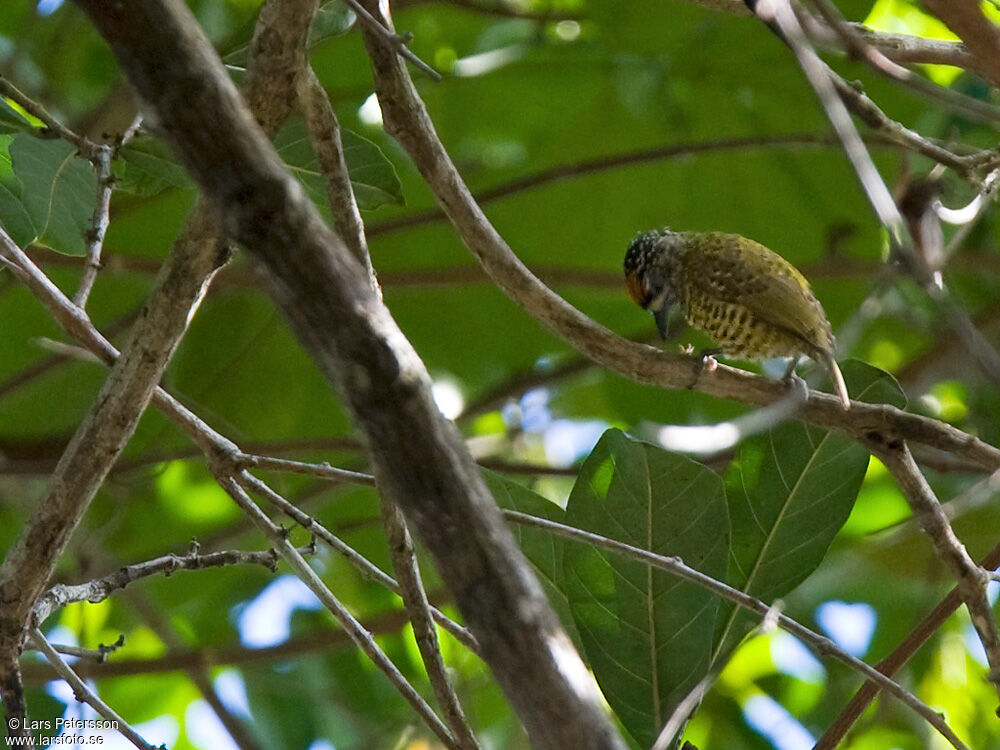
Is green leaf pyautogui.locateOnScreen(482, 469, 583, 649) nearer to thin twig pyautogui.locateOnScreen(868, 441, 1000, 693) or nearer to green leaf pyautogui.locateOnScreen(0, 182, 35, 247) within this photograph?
thin twig pyautogui.locateOnScreen(868, 441, 1000, 693)

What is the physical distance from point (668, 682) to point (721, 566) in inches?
7.9

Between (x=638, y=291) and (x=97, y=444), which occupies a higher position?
(x=638, y=291)

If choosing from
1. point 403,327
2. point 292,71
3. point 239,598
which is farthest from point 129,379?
point 239,598

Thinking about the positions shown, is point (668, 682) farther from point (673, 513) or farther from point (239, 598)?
point (239, 598)

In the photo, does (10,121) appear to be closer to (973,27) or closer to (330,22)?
(330,22)

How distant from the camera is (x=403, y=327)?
3.78 m

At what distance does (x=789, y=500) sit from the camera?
204 centimetres

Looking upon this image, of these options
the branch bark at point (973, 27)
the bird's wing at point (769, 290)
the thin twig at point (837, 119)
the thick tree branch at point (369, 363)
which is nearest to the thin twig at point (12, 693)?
the thick tree branch at point (369, 363)

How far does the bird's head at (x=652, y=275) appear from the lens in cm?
305

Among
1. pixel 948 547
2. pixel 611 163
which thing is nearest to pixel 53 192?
pixel 948 547

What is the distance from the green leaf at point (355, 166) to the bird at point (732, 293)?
95cm

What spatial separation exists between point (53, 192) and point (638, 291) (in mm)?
1545

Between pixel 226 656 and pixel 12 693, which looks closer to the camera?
pixel 12 693

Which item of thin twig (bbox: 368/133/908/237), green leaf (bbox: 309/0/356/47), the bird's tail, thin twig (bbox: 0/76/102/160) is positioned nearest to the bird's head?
thin twig (bbox: 368/133/908/237)
